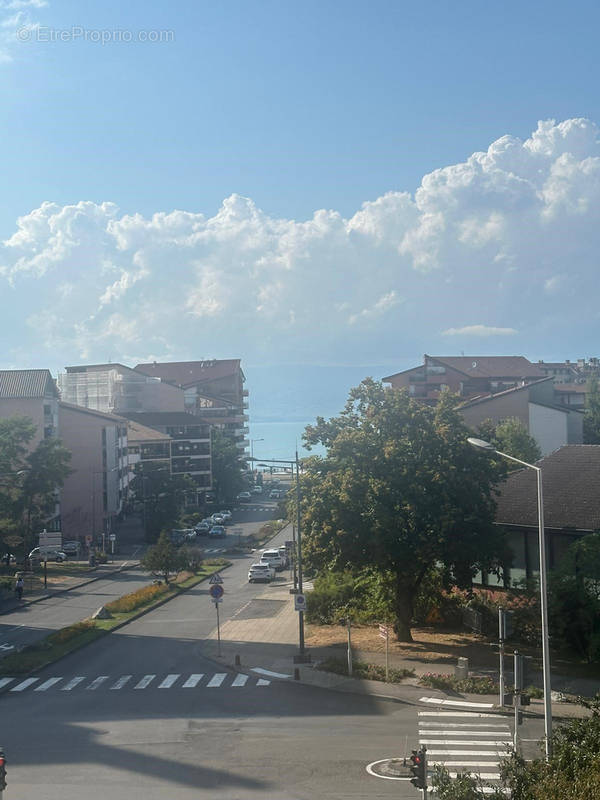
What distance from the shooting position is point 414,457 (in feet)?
119

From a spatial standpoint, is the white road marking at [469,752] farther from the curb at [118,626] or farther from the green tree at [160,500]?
the green tree at [160,500]

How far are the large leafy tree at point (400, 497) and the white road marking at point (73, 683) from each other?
9955 mm

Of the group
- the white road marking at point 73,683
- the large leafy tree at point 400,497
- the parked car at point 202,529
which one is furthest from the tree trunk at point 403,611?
the parked car at point 202,529

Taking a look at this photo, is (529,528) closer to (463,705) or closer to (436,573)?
(436,573)

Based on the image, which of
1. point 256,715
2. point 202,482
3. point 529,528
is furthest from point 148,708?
point 202,482

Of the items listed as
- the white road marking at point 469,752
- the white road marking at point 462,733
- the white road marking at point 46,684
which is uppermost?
the white road marking at point 469,752

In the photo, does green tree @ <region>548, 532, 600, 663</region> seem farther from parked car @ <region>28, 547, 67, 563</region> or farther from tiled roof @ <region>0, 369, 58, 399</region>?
tiled roof @ <region>0, 369, 58, 399</region>

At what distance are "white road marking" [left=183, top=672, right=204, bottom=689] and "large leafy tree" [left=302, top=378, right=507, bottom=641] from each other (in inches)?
259

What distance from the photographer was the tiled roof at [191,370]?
18012cm

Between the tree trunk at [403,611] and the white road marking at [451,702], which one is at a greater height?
the tree trunk at [403,611]

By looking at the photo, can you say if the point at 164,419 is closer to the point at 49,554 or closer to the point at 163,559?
the point at 49,554

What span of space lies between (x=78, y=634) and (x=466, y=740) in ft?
80.4

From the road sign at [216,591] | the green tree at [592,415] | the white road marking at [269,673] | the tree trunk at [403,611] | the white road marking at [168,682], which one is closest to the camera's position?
the white road marking at [168,682]

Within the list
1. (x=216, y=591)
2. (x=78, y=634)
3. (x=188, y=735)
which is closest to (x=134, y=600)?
(x=78, y=634)
